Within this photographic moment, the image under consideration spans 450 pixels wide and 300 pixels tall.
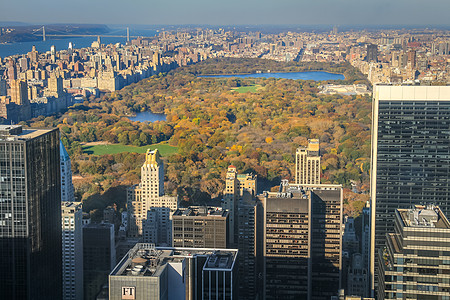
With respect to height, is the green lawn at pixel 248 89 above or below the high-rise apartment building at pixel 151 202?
above

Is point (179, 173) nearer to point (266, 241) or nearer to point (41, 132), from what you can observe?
point (266, 241)

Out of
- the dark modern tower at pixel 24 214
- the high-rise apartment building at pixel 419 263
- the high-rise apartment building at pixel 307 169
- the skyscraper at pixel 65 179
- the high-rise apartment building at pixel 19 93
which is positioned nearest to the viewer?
the high-rise apartment building at pixel 419 263

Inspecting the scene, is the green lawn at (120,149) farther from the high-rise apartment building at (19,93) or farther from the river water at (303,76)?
the river water at (303,76)

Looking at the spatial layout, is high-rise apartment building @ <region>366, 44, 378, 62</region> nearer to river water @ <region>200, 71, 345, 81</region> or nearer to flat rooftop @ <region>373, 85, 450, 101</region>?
river water @ <region>200, 71, 345, 81</region>

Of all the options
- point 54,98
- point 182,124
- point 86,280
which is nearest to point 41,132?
point 86,280

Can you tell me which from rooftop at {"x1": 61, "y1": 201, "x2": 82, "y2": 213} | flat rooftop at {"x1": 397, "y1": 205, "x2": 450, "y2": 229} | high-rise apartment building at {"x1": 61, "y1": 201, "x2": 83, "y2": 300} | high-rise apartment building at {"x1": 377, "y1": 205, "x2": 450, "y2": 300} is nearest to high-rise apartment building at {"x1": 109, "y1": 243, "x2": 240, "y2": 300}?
high-rise apartment building at {"x1": 377, "y1": 205, "x2": 450, "y2": 300}

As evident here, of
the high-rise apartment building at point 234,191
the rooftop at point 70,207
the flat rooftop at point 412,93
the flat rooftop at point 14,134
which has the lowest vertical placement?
the high-rise apartment building at point 234,191

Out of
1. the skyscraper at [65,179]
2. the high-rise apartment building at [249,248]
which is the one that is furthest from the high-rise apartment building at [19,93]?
the high-rise apartment building at [249,248]
